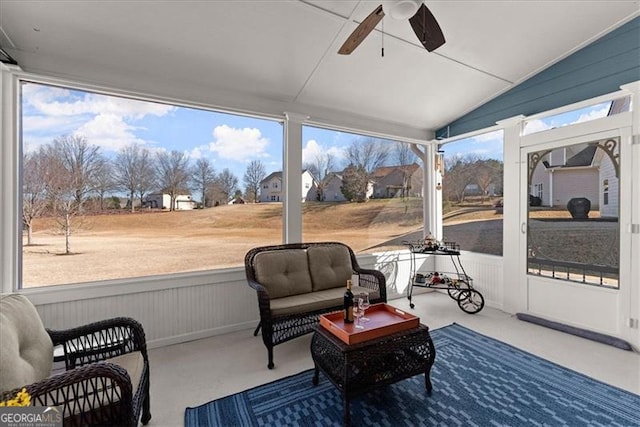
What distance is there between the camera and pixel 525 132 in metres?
3.71

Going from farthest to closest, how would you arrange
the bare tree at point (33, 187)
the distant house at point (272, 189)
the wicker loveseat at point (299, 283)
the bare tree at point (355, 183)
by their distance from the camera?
1. the bare tree at point (355, 183)
2. the distant house at point (272, 189)
3. the wicker loveseat at point (299, 283)
4. the bare tree at point (33, 187)

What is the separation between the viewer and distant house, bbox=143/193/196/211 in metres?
2.97

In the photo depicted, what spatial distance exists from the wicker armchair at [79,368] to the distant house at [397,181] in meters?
3.64

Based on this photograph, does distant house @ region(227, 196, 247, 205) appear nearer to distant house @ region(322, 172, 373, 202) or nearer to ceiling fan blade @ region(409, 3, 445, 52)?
distant house @ region(322, 172, 373, 202)

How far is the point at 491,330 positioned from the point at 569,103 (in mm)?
2831

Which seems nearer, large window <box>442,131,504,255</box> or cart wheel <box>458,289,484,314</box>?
cart wheel <box>458,289,484,314</box>

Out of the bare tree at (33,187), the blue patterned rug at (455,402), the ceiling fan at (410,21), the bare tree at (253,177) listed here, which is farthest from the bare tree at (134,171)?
the ceiling fan at (410,21)

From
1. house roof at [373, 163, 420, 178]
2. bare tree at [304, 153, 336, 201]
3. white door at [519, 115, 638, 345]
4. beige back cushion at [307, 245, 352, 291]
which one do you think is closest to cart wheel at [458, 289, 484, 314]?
white door at [519, 115, 638, 345]

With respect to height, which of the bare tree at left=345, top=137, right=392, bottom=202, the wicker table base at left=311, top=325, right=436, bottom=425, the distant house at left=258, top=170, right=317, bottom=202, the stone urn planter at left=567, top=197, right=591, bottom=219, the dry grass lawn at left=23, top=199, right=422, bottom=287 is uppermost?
the bare tree at left=345, top=137, right=392, bottom=202

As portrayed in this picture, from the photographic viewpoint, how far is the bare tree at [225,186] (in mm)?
3330

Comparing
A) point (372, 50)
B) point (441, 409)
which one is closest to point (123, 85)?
point (372, 50)

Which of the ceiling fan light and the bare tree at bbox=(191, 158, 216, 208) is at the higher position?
the ceiling fan light

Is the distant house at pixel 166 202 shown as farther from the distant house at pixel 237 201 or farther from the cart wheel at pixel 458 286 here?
the cart wheel at pixel 458 286

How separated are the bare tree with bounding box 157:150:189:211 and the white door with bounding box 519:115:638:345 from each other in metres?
4.28
